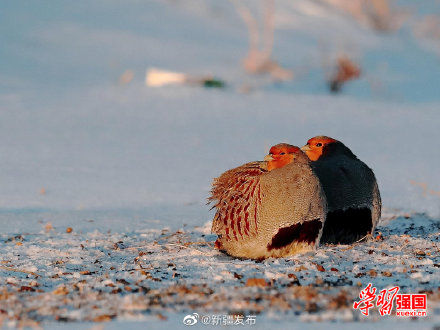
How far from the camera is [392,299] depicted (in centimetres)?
305

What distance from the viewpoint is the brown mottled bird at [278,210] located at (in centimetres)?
386

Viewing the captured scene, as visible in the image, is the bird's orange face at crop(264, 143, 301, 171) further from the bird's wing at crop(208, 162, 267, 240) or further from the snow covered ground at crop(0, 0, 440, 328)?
the snow covered ground at crop(0, 0, 440, 328)

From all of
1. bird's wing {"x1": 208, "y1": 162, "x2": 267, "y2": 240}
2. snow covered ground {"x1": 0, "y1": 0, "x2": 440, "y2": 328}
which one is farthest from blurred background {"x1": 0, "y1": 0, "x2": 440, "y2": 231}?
bird's wing {"x1": 208, "y1": 162, "x2": 267, "y2": 240}

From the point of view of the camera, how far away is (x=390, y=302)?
3.00 meters

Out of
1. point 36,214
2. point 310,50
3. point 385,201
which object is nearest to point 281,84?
point 310,50

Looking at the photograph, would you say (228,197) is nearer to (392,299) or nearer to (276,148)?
(276,148)

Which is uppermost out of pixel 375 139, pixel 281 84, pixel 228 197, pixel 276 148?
pixel 281 84

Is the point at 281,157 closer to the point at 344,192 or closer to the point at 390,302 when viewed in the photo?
the point at 344,192

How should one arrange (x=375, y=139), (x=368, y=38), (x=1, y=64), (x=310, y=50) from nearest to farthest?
1. (x=375, y=139)
2. (x=1, y=64)
3. (x=310, y=50)
4. (x=368, y=38)

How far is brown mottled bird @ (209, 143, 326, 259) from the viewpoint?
3861 millimetres

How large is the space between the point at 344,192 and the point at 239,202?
68cm

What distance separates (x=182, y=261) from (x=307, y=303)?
114cm

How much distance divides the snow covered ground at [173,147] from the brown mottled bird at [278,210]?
14 centimetres

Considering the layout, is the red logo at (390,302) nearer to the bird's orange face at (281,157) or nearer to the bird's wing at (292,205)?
the bird's wing at (292,205)
